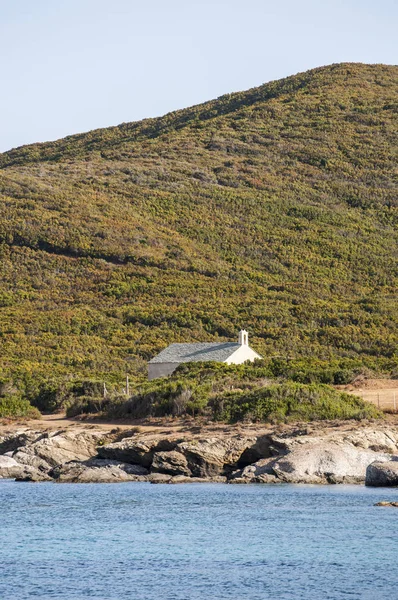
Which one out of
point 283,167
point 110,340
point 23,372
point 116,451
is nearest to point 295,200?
point 283,167

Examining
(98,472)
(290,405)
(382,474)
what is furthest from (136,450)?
(382,474)

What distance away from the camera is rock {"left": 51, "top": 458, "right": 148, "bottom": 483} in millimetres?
34406

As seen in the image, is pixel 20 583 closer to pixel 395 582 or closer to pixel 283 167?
pixel 395 582

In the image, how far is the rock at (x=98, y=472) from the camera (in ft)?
113

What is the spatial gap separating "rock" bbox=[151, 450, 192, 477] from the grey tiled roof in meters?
21.4

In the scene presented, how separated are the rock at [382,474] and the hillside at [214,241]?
1064 inches

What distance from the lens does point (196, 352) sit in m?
58.0

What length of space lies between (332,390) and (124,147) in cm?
10113

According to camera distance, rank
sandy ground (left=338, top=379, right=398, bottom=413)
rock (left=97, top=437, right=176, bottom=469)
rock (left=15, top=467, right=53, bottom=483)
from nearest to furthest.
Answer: rock (left=15, top=467, right=53, bottom=483), rock (left=97, top=437, right=176, bottom=469), sandy ground (left=338, top=379, right=398, bottom=413)

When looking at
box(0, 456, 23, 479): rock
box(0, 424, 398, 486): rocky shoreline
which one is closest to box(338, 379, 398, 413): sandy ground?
box(0, 424, 398, 486): rocky shoreline

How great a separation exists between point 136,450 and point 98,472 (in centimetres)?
177

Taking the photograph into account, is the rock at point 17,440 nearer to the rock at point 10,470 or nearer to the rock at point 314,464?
the rock at point 10,470

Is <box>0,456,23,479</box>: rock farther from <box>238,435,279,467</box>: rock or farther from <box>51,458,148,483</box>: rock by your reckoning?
<box>238,435,279,467</box>: rock

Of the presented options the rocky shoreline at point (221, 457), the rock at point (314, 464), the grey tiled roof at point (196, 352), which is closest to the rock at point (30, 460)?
the rocky shoreline at point (221, 457)
